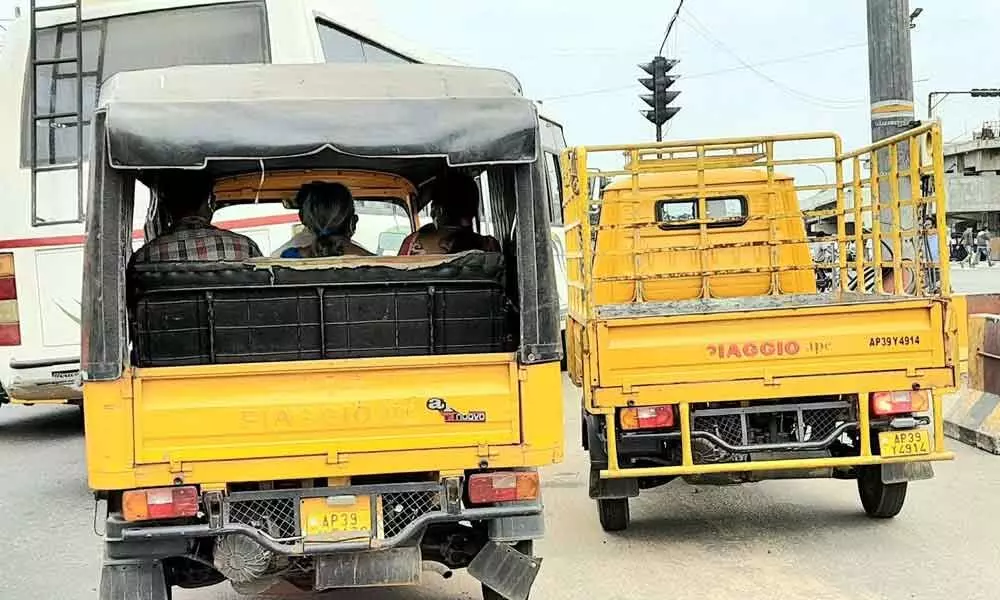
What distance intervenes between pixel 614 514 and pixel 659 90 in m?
14.5

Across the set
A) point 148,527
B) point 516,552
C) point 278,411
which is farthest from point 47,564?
point 516,552

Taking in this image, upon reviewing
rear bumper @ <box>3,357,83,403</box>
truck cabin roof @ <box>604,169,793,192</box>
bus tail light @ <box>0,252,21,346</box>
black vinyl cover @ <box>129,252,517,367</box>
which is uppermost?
truck cabin roof @ <box>604,169,793,192</box>

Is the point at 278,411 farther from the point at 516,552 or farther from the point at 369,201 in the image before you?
the point at 369,201

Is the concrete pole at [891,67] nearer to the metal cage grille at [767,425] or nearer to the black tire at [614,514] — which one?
the metal cage grille at [767,425]

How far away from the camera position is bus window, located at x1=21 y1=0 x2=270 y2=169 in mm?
8977

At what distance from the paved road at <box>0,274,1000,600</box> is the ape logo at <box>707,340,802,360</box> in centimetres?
113

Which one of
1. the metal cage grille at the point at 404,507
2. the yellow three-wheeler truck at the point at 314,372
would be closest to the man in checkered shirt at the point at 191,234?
the yellow three-wheeler truck at the point at 314,372

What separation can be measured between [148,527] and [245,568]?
0.41 meters

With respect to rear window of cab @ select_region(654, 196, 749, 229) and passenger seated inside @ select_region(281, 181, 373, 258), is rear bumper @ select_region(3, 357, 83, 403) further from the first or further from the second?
rear window of cab @ select_region(654, 196, 749, 229)

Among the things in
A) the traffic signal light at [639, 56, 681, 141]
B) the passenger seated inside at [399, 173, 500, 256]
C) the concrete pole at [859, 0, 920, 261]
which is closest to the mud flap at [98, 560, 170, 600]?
the passenger seated inside at [399, 173, 500, 256]

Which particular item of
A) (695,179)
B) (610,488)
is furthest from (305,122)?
(695,179)

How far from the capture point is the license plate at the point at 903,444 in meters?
6.14

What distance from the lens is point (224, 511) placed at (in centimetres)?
423

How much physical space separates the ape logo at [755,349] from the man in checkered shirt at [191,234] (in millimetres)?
2598
